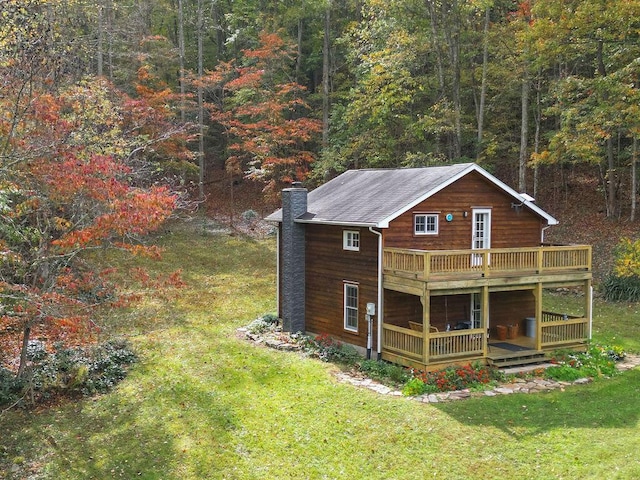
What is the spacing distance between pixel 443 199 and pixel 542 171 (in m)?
23.0

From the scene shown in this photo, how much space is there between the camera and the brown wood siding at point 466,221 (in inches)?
733

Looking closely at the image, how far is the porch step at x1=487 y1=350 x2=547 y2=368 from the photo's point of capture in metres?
17.5

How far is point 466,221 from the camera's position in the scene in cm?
1969

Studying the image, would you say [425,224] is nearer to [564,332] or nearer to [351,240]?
[351,240]

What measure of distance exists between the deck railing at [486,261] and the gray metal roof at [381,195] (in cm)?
134

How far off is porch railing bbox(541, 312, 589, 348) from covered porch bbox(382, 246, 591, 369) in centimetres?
3

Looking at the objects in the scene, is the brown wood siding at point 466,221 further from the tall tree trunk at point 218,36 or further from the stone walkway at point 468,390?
the tall tree trunk at point 218,36

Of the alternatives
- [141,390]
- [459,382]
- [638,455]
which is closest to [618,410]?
[638,455]

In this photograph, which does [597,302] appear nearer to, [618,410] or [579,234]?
[579,234]

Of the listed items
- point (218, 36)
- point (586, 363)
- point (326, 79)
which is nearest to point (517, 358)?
point (586, 363)

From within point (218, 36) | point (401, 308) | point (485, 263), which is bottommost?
point (401, 308)

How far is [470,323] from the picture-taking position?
19.3 metres

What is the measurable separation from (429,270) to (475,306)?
4.09m

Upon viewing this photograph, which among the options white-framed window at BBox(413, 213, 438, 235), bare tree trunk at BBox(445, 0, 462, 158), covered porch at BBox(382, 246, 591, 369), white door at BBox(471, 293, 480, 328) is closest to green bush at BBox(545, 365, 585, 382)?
covered porch at BBox(382, 246, 591, 369)
